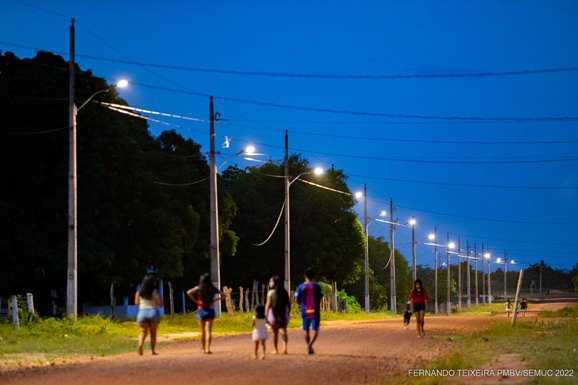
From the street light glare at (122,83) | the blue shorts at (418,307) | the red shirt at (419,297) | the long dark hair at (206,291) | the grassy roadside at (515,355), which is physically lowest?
the grassy roadside at (515,355)

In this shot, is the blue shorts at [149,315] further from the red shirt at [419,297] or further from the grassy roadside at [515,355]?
the red shirt at [419,297]

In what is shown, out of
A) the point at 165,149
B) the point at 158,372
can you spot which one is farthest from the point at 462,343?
the point at 165,149

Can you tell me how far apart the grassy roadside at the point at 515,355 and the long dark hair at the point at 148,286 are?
5937mm

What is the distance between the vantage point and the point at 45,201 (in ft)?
154

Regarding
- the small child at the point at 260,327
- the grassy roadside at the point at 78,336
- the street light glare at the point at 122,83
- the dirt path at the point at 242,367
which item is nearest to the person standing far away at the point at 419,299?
the dirt path at the point at 242,367

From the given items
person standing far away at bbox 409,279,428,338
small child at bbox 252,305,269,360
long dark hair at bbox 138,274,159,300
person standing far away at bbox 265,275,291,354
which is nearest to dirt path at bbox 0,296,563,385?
small child at bbox 252,305,269,360

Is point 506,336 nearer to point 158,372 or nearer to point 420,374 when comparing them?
point 420,374

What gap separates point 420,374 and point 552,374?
2.50m

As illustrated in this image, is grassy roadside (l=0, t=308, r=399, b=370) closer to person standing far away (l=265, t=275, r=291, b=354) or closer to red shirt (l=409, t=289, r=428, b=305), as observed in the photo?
person standing far away (l=265, t=275, r=291, b=354)

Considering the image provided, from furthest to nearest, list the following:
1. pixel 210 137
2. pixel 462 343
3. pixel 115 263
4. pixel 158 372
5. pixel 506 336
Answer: pixel 115 263 → pixel 210 137 → pixel 506 336 → pixel 462 343 → pixel 158 372

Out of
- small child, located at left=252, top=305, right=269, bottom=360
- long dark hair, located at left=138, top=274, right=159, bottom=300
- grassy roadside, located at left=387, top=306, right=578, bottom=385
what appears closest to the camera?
grassy roadside, located at left=387, top=306, right=578, bottom=385

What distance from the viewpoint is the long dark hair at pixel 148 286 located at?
21609 mm

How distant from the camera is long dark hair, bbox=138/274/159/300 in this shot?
21.6 m

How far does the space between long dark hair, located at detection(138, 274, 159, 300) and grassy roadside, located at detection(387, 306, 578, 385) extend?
594 centimetres
